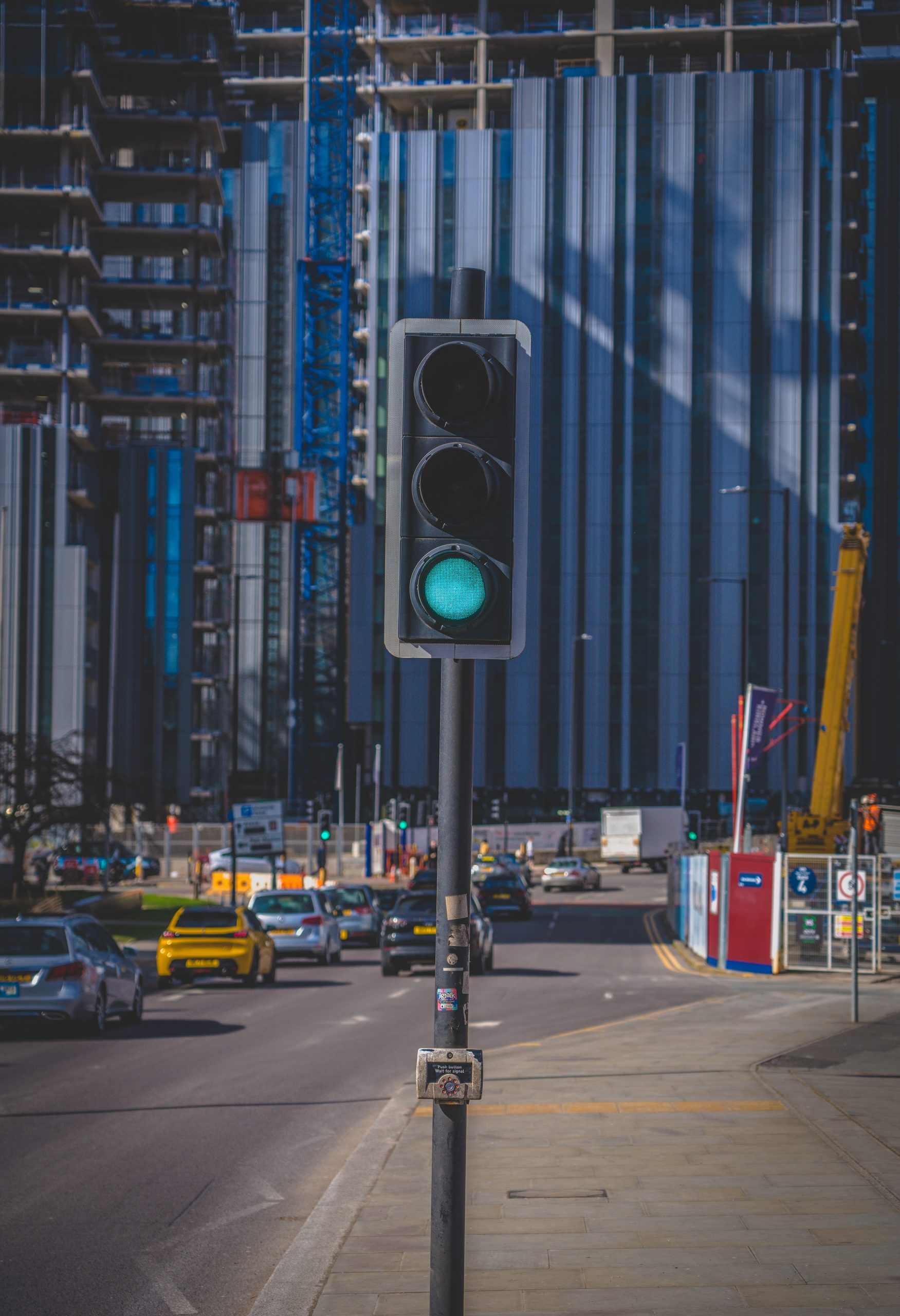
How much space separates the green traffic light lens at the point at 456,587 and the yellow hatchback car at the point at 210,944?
73.1 ft

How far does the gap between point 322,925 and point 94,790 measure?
1893cm

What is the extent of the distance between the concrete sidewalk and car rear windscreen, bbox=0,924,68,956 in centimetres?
612

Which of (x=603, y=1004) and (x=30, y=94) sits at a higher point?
(x=30, y=94)

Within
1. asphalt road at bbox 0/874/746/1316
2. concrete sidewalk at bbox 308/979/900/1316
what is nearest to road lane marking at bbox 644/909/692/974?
asphalt road at bbox 0/874/746/1316

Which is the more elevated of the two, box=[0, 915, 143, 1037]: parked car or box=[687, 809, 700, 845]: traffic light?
box=[0, 915, 143, 1037]: parked car

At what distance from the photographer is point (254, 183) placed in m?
128

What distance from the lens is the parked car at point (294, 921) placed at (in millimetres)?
34125

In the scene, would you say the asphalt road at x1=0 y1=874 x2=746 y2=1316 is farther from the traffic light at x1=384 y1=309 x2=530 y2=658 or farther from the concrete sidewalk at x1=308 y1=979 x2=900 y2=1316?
the traffic light at x1=384 y1=309 x2=530 y2=658

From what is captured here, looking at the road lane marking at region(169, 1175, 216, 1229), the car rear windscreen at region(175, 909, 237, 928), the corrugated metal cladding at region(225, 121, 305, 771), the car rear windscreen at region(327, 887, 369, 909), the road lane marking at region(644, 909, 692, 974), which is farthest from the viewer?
the corrugated metal cladding at region(225, 121, 305, 771)

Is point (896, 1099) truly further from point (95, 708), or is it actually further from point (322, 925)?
point (95, 708)

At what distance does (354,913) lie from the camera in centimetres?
4225

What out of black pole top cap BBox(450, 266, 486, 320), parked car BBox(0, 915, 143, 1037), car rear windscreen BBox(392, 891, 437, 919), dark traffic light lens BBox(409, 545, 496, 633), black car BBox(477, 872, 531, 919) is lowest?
black car BBox(477, 872, 531, 919)

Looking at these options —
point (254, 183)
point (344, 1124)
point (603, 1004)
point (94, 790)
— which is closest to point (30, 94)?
point (254, 183)

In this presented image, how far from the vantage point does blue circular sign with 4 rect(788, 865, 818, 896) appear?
28797mm
